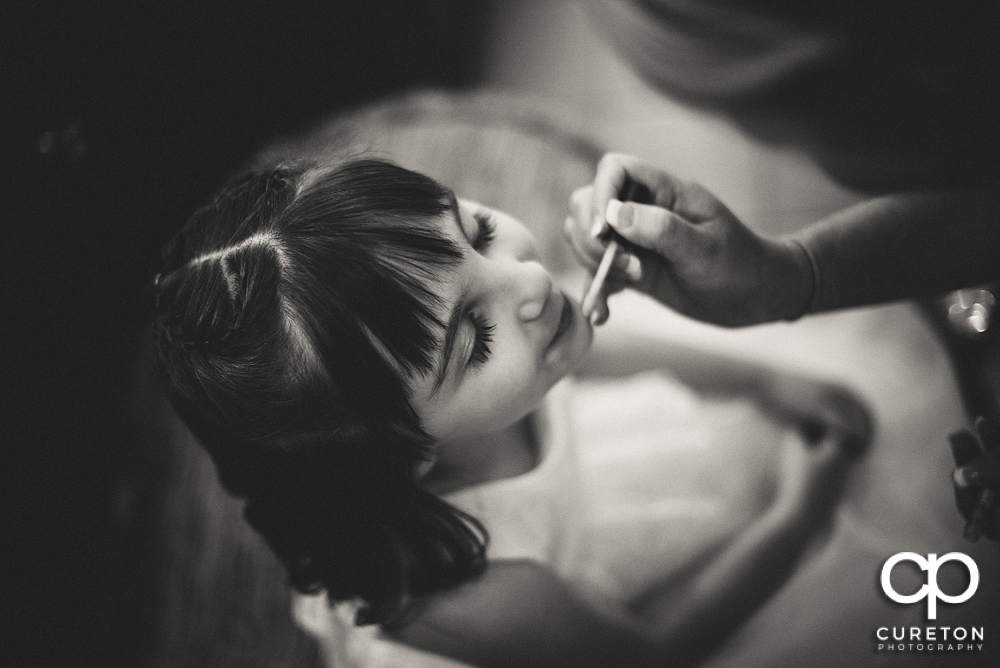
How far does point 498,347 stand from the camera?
0.49m

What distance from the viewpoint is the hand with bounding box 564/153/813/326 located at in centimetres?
51

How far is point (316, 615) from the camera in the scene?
70 centimetres

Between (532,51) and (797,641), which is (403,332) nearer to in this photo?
(797,641)

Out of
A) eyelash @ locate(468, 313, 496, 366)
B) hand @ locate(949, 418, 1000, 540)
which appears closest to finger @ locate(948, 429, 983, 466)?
hand @ locate(949, 418, 1000, 540)

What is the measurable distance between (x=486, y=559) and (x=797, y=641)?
27 centimetres

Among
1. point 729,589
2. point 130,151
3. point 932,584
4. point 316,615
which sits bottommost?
point 316,615

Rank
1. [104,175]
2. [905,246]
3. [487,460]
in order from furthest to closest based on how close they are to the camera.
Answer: [104,175] < [487,460] < [905,246]

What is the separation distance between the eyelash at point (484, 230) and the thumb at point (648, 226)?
84mm

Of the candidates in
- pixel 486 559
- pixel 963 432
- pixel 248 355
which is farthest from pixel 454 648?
pixel 963 432

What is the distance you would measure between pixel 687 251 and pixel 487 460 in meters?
0.28

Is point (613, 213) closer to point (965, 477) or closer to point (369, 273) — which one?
point (369, 273)

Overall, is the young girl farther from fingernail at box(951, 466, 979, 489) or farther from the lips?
fingernail at box(951, 466, 979, 489)

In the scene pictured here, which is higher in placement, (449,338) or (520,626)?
(449,338)

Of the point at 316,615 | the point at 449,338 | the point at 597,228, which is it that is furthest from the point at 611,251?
the point at 316,615
